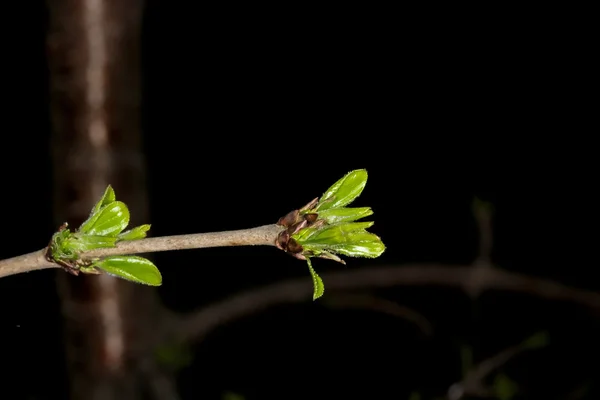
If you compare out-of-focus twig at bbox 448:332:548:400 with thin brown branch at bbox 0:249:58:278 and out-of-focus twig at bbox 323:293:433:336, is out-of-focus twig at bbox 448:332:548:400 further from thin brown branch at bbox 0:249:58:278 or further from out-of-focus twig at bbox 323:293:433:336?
thin brown branch at bbox 0:249:58:278

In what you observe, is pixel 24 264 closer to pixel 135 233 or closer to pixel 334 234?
pixel 135 233

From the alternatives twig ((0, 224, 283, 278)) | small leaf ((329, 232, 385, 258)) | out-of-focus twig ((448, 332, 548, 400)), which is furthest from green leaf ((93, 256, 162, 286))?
out-of-focus twig ((448, 332, 548, 400))

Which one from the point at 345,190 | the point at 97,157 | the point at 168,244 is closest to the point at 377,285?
the point at 97,157

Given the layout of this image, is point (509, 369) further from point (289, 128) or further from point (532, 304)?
point (289, 128)

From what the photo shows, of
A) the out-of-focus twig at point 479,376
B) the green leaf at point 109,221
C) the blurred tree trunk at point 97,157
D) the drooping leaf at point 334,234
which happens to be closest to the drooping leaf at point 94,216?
the green leaf at point 109,221

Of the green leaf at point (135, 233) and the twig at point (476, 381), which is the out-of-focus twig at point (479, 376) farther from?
the green leaf at point (135, 233)

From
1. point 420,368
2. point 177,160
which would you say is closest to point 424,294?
point 420,368

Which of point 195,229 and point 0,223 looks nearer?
A: point 0,223
